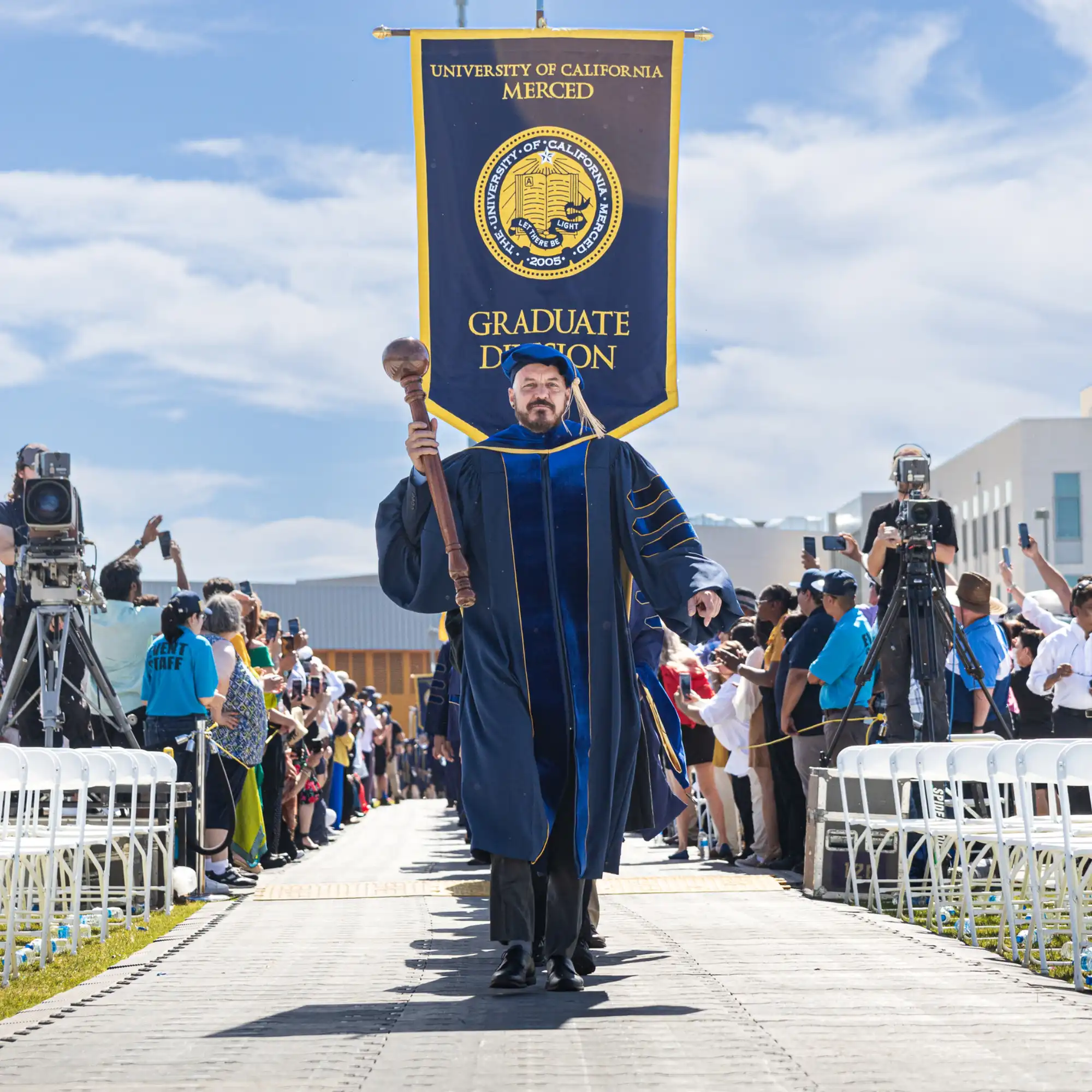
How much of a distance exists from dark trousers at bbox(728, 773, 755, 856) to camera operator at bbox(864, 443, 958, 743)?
11.0 feet

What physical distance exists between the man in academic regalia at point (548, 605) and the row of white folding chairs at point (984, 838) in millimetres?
1107

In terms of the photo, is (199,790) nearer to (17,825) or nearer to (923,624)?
(17,825)

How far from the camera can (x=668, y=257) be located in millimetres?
11422

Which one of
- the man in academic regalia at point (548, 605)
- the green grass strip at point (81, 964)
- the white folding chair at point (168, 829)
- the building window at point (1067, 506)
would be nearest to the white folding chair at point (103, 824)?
the green grass strip at point (81, 964)

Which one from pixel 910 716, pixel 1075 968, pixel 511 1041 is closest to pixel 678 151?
pixel 910 716

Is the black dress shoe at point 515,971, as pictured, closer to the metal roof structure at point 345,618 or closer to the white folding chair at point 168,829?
the white folding chair at point 168,829

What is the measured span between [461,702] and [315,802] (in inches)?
379

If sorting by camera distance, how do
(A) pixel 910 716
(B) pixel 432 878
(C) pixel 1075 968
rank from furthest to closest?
(B) pixel 432 878
(A) pixel 910 716
(C) pixel 1075 968

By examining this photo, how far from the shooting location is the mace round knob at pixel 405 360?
5758 millimetres

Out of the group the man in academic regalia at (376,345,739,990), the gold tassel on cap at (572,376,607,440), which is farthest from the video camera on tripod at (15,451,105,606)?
the gold tassel on cap at (572,376,607,440)

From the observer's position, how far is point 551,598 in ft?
18.8

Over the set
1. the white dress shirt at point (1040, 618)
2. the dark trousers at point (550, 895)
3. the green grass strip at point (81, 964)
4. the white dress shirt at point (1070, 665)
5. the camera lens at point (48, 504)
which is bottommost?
the green grass strip at point (81, 964)

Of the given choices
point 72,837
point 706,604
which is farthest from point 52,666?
point 706,604

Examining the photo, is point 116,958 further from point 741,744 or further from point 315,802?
point 315,802
